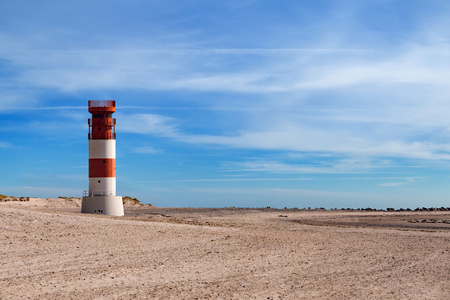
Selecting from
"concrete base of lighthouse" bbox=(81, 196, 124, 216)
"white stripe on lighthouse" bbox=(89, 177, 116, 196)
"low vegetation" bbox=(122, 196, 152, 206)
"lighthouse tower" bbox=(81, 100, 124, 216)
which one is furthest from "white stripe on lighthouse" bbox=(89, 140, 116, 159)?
"low vegetation" bbox=(122, 196, 152, 206)

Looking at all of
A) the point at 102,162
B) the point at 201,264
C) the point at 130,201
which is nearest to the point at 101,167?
the point at 102,162

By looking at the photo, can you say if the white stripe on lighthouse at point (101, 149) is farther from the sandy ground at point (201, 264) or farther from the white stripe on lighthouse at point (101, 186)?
the sandy ground at point (201, 264)

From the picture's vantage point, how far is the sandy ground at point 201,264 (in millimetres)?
10883

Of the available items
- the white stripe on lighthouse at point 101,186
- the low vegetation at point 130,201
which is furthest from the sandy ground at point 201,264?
the low vegetation at point 130,201

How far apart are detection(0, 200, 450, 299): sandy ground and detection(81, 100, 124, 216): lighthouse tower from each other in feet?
39.3

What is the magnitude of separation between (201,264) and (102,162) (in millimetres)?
21786

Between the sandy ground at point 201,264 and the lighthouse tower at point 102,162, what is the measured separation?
471 inches

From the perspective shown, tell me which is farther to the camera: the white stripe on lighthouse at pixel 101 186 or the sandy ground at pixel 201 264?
the white stripe on lighthouse at pixel 101 186

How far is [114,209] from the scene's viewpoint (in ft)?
112

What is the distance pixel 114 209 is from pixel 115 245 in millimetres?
17533

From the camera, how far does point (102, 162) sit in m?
34.3

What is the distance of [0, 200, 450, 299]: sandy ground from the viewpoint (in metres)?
10.9

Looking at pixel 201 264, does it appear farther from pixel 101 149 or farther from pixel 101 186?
pixel 101 149

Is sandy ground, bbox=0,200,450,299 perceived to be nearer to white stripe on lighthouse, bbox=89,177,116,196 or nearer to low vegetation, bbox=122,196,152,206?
white stripe on lighthouse, bbox=89,177,116,196
